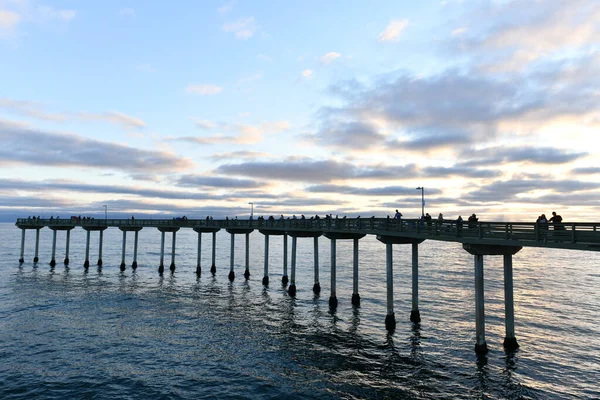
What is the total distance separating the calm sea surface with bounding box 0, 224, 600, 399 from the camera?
1905cm

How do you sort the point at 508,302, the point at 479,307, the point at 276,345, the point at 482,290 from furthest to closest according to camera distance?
the point at 276,345
the point at 482,290
the point at 479,307
the point at 508,302

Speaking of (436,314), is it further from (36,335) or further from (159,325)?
(36,335)

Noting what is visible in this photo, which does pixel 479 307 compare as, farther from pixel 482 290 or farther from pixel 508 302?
pixel 508 302

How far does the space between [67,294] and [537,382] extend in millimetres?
40707

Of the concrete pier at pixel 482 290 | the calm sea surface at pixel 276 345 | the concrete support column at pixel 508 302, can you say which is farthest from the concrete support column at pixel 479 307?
the concrete support column at pixel 508 302

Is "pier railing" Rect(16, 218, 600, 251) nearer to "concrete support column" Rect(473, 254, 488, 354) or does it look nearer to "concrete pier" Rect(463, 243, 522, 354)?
"concrete pier" Rect(463, 243, 522, 354)

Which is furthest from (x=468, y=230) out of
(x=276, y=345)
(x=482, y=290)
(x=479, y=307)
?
(x=276, y=345)

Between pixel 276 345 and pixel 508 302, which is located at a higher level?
pixel 508 302

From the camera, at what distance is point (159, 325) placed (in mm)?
29391

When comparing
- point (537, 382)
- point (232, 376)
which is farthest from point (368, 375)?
point (537, 382)

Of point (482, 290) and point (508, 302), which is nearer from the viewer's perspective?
point (508, 302)

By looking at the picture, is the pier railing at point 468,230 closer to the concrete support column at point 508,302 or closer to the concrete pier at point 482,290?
the concrete pier at point 482,290

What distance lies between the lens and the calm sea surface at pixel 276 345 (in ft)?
62.5

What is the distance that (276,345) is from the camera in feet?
83.2
